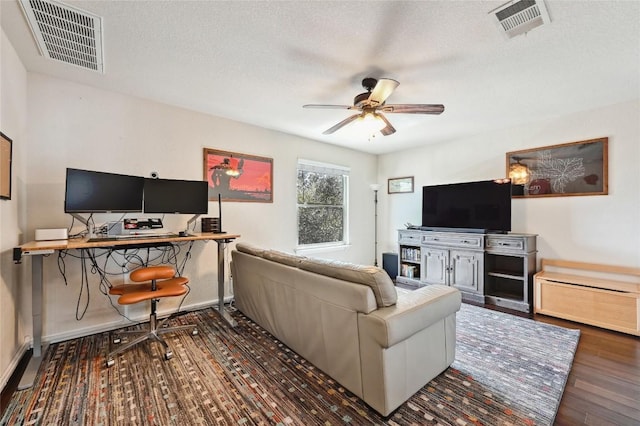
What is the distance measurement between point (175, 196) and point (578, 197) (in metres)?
4.86

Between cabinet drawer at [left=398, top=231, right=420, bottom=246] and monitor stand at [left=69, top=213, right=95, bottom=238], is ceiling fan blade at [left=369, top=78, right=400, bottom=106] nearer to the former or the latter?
cabinet drawer at [left=398, top=231, right=420, bottom=246]

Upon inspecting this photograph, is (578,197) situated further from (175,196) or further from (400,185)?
(175,196)

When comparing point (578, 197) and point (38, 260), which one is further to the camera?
point (578, 197)

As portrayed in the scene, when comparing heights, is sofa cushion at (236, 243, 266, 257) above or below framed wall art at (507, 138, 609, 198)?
below

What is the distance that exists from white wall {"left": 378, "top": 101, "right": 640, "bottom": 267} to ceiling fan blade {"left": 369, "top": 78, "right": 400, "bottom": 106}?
2.69 meters

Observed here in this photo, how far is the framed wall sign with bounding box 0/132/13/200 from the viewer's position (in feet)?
6.21

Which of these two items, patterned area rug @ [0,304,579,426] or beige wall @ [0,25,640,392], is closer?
patterned area rug @ [0,304,579,426]

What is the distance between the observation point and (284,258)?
2.35 meters

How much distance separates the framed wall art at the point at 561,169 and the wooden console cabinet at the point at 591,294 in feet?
3.09

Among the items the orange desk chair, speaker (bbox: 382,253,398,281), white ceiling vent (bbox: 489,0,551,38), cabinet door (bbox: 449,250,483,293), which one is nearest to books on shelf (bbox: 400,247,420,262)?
speaker (bbox: 382,253,398,281)

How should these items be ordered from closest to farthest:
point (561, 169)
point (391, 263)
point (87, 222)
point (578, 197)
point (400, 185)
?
1. point (87, 222)
2. point (578, 197)
3. point (561, 169)
4. point (391, 263)
5. point (400, 185)

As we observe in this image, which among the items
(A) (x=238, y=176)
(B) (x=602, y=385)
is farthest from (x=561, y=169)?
(A) (x=238, y=176)

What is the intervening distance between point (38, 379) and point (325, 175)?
4137mm

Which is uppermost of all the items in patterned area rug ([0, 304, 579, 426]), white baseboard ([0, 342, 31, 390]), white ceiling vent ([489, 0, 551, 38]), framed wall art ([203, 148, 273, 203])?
white ceiling vent ([489, 0, 551, 38])
